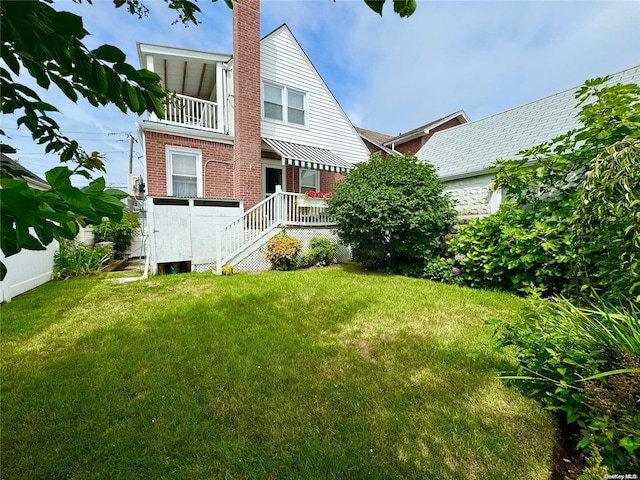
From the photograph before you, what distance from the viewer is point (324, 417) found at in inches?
106

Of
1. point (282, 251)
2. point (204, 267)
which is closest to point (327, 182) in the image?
point (282, 251)

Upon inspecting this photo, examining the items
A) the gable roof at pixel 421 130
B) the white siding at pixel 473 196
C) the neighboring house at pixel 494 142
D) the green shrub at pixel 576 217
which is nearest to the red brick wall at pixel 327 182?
the neighboring house at pixel 494 142

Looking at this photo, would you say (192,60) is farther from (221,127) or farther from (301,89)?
(301,89)

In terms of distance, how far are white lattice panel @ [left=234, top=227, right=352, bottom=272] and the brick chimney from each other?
7.33 ft

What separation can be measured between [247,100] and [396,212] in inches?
303

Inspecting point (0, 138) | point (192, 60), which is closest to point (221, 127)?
point (192, 60)

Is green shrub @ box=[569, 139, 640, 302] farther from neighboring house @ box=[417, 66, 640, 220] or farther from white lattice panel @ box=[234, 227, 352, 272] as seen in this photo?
white lattice panel @ box=[234, 227, 352, 272]

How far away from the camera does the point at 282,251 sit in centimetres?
970

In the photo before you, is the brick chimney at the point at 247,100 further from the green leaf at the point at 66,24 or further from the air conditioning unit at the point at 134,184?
the green leaf at the point at 66,24

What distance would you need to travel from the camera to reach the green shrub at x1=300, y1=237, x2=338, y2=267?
10.5 m

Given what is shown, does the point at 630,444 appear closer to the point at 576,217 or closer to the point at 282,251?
the point at 576,217

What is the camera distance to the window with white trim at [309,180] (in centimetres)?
1434

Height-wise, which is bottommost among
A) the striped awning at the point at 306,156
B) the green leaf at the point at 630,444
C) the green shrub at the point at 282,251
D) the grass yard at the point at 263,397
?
the grass yard at the point at 263,397

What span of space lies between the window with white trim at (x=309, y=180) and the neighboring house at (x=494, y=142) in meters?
5.88
